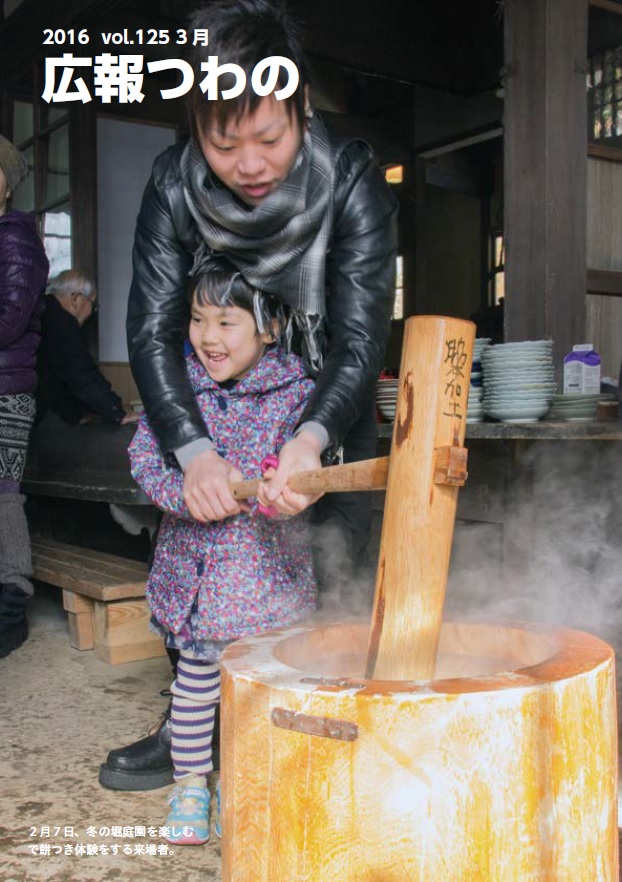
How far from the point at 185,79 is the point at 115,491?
2400 millimetres

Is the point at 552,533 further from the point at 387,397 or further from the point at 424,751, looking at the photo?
the point at 424,751

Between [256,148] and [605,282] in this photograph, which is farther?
[605,282]

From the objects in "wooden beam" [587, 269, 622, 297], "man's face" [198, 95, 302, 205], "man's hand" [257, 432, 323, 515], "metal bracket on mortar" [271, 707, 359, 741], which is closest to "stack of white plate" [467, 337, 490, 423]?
"wooden beam" [587, 269, 622, 297]

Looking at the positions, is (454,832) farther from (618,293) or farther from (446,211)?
(446,211)

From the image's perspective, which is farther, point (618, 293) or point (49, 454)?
point (49, 454)

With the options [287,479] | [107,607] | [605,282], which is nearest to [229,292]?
[287,479]

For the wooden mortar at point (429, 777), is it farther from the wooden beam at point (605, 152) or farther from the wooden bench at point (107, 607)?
the wooden beam at point (605, 152)

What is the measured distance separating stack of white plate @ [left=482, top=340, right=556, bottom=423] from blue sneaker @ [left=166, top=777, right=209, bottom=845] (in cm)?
178

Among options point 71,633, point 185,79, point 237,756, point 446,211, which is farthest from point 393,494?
point 446,211

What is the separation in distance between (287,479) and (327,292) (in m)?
0.83

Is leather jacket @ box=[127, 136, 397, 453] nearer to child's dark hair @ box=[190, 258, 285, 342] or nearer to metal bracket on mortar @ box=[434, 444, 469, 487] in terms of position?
child's dark hair @ box=[190, 258, 285, 342]

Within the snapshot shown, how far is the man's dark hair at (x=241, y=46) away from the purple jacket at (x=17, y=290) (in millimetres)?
1998

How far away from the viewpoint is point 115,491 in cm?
429

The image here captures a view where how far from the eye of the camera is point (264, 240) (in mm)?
2262
